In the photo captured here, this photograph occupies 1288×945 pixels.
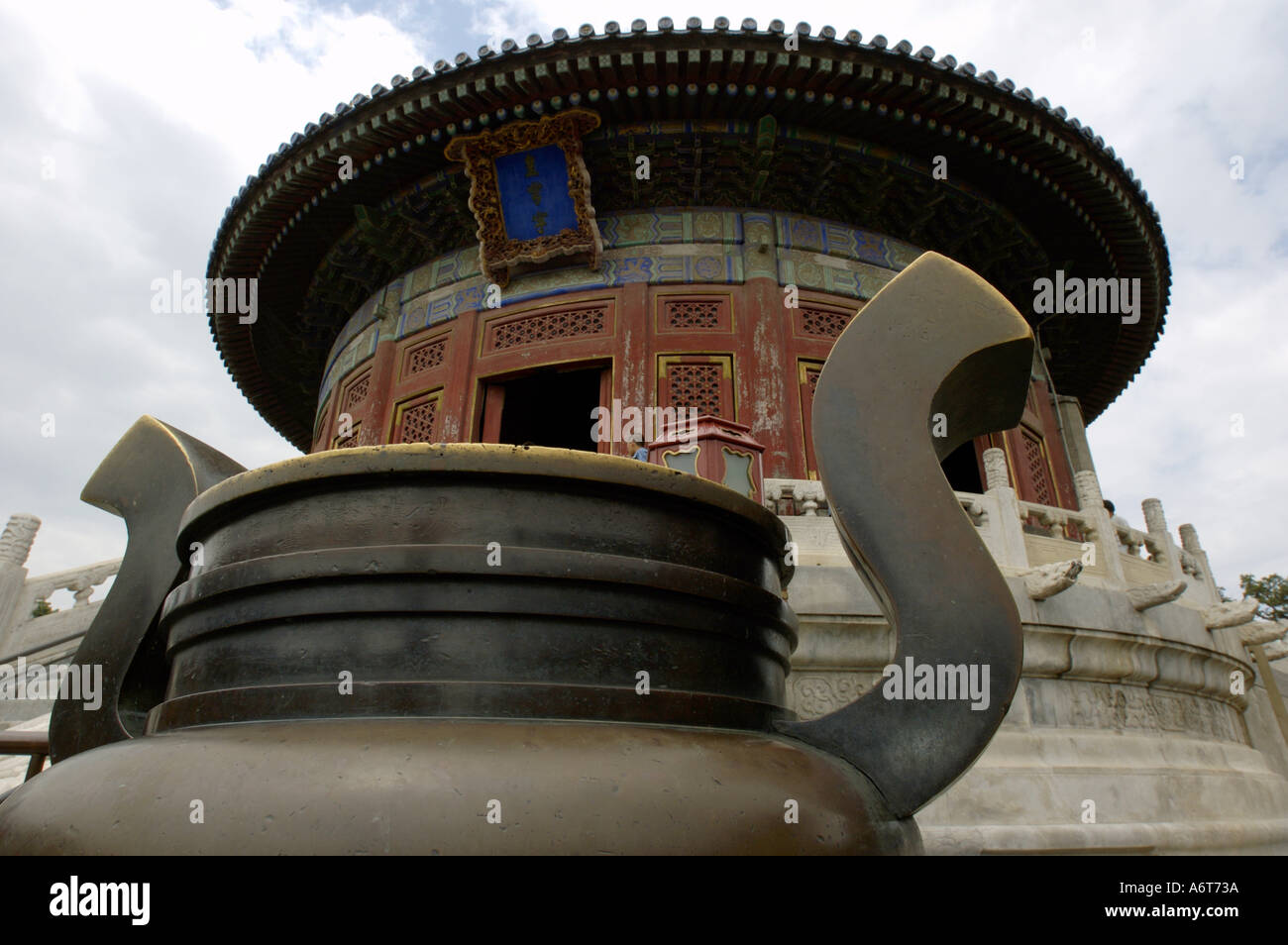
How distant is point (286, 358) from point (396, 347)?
9.05 ft

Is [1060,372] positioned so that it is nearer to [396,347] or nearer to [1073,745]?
[1073,745]

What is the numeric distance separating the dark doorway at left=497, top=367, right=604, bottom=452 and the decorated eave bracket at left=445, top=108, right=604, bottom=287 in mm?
1411

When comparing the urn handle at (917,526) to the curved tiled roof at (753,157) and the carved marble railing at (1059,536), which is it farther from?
the curved tiled roof at (753,157)

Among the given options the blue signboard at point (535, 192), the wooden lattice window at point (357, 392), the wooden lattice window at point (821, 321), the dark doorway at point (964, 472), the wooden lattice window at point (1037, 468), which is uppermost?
the blue signboard at point (535, 192)

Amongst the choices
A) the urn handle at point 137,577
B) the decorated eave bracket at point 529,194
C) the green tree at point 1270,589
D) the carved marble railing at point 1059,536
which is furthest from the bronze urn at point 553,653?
the green tree at point 1270,589

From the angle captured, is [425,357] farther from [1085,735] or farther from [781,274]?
[1085,735]

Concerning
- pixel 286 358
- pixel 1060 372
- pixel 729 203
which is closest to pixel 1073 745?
pixel 729 203

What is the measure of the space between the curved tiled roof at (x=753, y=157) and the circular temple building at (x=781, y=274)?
0.08ft

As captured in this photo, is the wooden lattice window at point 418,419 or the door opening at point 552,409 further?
the door opening at point 552,409

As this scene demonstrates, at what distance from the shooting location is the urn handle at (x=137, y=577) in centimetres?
126

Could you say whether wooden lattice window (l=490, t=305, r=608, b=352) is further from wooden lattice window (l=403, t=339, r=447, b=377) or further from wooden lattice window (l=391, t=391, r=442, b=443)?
wooden lattice window (l=391, t=391, r=442, b=443)

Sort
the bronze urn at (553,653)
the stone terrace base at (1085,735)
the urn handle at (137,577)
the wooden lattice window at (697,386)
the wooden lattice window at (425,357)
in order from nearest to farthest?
the bronze urn at (553,653), the urn handle at (137,577), the stone terrace base at (1085,735), the wooden lattice window at (697,386), the wooden lattice window at (425,357)
